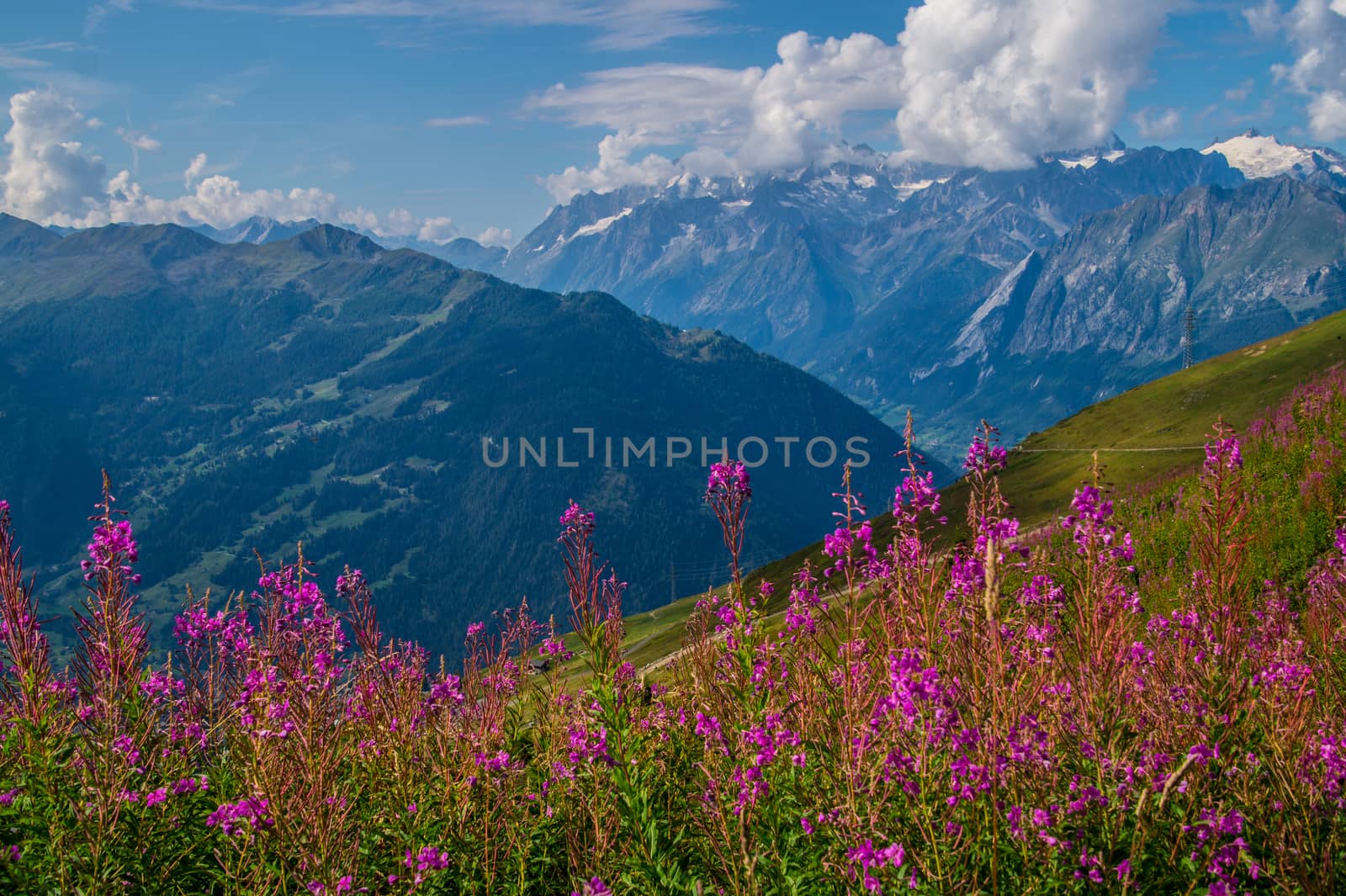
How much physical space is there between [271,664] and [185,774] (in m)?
2.10

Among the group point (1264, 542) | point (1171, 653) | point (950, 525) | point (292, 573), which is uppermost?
point (292, 573)

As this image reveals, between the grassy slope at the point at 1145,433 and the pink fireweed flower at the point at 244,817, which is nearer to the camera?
the pink fireweed flower at the point at 244,817

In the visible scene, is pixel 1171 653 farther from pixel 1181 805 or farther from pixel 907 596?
pixel 907 596

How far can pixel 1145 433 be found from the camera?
543ft

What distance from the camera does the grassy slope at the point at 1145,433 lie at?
139m

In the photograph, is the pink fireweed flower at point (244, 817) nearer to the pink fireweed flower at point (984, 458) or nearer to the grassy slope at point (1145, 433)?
the pink fireweed flower at point (984, 458)

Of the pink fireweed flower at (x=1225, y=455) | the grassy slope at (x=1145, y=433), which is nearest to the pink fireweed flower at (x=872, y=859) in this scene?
the pink fireweed flower at (x=1225, y=455)

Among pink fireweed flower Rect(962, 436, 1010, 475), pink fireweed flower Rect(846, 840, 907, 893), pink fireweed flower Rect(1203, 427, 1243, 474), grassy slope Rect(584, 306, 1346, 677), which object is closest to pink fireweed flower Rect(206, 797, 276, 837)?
pink fireweed flower Rect(846, 840, 907, 893)

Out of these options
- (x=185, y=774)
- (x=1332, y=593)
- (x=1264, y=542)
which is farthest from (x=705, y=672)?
(x=1264, y=542)

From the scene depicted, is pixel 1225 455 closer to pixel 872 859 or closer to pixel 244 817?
pixel 872 859

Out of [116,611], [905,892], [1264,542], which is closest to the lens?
[905,892]

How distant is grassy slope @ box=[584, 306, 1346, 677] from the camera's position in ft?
455

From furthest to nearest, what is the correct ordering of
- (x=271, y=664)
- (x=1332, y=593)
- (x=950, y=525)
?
(x=950, y=525) → (x=1332, y=593) → (x=271, y=664)

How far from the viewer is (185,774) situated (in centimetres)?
851
